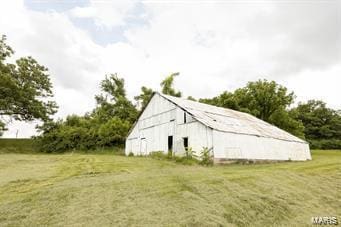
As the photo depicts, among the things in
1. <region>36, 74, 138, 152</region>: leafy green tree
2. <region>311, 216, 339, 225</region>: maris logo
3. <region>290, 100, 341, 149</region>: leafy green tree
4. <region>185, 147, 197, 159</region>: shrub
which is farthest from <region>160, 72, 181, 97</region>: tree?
<region>311, 216, 339, 225</region>: maris logo

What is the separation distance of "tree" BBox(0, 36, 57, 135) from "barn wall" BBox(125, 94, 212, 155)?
1402cm

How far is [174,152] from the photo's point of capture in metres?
22.7

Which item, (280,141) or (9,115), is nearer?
(280,141)

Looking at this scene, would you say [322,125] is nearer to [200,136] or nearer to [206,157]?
[200,136]

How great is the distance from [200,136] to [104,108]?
3110 centimetres

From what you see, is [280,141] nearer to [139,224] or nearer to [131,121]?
[139,224]

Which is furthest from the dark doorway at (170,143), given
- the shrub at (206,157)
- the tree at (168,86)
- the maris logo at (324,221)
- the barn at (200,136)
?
the tree at (168,86)

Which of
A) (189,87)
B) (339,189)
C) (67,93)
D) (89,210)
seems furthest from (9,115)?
(339,189)

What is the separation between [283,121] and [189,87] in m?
17.3

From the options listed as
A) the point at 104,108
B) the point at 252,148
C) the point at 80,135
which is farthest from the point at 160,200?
the point at 104,108

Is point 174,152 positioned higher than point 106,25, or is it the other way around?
point 106,25

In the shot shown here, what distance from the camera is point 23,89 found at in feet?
115

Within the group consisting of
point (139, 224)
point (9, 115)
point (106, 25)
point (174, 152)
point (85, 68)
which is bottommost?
point (139, 224)

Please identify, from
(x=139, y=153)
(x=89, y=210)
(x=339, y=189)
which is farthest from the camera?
(x=139, y=153)
